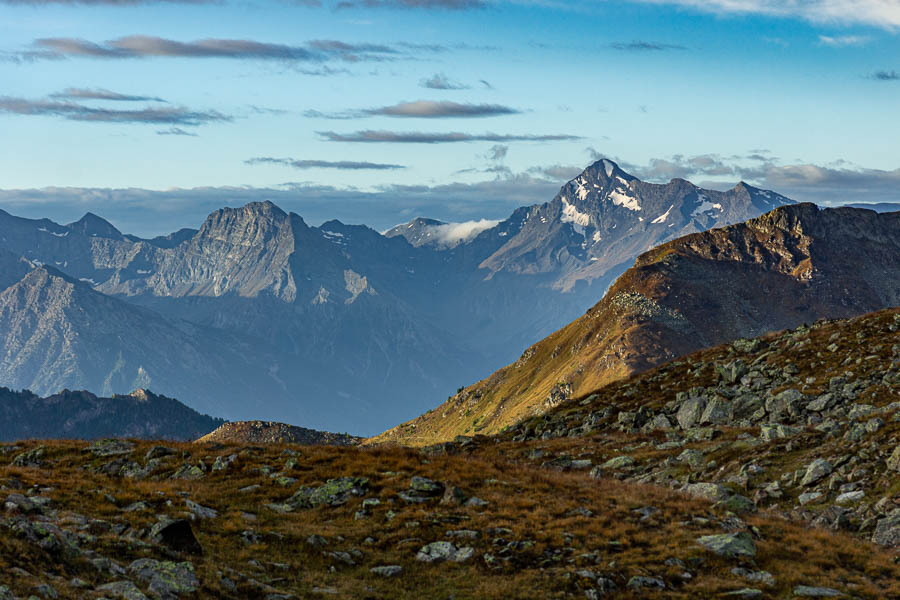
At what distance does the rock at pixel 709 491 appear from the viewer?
38.0 meters

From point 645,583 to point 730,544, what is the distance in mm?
4859

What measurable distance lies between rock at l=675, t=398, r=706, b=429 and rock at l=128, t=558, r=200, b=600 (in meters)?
40.4

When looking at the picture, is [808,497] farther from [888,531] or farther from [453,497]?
[453,497]

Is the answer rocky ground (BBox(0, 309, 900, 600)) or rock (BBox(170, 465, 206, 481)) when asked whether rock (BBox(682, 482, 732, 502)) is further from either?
rock (BBox(170, 465, 206, 481))

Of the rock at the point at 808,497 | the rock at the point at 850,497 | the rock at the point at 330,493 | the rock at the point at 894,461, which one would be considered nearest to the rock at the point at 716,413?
the rock at the point at 808,497

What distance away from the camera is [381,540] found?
32344 millimetres

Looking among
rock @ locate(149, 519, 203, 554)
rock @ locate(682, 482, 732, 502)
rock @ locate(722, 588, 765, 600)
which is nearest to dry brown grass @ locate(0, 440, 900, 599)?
rock @ locate(722, 588, 765, 600)

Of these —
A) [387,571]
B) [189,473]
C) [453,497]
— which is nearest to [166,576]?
[387,571]

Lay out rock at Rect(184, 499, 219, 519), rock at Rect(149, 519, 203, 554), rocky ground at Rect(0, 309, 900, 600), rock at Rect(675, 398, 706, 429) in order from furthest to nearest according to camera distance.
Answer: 1. rock at Rect(675, 398, 706, 429)
2. rock at Rect(184, 499, 219, 519)
3. rock at Rect(149, 519, 203, 554)
4. rocky ground at Rect(0, 309, 900, 600)

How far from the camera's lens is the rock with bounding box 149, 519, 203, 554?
28328 millimetres

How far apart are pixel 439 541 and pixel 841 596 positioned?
14349 millimetres

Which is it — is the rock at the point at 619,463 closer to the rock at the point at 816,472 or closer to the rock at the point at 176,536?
the rock at the point at 816,472

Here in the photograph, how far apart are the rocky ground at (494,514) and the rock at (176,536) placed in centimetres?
8

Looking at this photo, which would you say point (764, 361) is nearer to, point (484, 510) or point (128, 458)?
point (484, 510)
